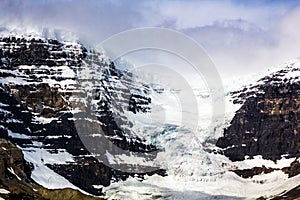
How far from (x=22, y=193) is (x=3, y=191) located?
32.9 ft

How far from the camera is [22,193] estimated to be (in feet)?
642

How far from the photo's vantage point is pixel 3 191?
18600 cm
